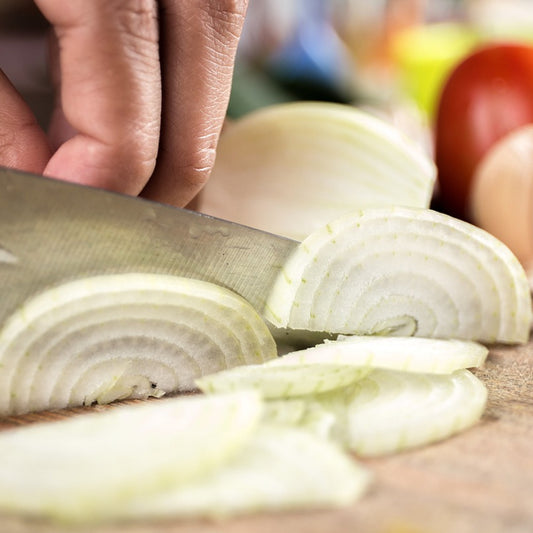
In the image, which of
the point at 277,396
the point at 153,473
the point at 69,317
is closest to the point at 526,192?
the point at 277,396

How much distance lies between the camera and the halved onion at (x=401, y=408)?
0.75m

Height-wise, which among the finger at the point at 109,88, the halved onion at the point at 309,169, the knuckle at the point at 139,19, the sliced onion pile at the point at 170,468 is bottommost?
the sliced onion pile at the point at 170,468

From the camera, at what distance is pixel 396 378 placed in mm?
881

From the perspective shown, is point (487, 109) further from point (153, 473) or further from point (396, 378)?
point (153, 473)

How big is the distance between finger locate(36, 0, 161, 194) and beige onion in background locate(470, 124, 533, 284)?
2.91 ft

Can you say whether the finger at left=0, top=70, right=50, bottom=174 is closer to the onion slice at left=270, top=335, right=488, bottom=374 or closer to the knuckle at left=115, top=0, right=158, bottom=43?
the knuckle at left=115, top=0, right=158, bottom=43

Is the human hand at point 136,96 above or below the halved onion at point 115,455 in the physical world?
above

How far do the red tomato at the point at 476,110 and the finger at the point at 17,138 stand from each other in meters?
1.19

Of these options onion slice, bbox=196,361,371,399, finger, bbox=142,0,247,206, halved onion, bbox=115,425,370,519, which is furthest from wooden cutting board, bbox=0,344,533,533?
finger, bbox=142,0,247,206

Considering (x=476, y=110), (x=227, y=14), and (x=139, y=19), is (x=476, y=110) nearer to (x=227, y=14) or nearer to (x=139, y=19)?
(x=227, y=14)

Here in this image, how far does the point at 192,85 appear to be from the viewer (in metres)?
1.01

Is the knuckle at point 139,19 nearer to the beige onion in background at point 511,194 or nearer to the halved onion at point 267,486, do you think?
the halved onion at point 267,486

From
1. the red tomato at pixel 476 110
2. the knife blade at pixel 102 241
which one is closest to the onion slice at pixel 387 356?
the knife blade at pixel 102 241

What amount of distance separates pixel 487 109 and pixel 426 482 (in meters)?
1.46
